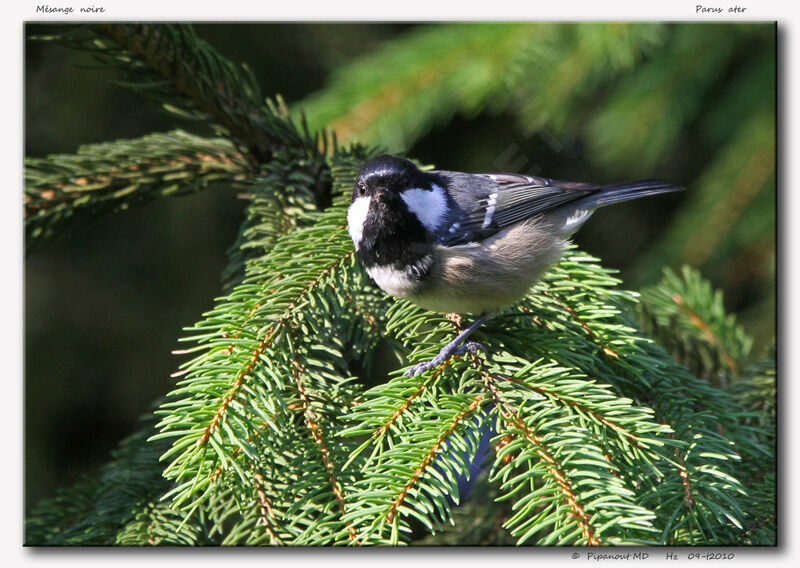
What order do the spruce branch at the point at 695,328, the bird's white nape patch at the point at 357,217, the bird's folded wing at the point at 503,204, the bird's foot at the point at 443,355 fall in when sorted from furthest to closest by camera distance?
the spruce branch at the point at 695,328 < the bird's folded wing at the point at 503,204 < the bird's white nape patch at the point at 357,217 < the bird's foot at the point at 443,355

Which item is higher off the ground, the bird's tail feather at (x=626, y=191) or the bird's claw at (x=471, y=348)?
the bird's tail feather at (x=626, y=191)

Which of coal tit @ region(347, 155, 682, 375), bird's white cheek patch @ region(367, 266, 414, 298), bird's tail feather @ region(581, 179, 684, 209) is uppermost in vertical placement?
bird's tail feather @ region(581, 179, 684, 209)

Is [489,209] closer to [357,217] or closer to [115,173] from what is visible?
[357,217]

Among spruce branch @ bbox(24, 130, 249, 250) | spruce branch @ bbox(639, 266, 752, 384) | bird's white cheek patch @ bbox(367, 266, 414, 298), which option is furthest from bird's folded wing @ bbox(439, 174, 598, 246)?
spruce branch @ bbox(24, 130, 249, 250)

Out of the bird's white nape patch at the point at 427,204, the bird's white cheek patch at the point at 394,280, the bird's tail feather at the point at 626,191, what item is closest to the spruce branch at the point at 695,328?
the bird's tail feather at the point at 626,191

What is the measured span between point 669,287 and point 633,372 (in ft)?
2.00

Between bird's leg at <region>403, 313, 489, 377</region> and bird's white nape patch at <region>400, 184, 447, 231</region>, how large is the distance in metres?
0.22

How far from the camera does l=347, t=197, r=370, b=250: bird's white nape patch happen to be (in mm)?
1303

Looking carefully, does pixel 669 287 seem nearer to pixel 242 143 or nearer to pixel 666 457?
pixel 666 457

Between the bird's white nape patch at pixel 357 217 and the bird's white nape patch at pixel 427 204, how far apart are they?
7 centimetres

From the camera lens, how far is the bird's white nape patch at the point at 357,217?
1303 mm

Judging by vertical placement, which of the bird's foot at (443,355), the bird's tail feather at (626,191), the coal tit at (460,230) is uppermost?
the bird's tail feather at (626,191)

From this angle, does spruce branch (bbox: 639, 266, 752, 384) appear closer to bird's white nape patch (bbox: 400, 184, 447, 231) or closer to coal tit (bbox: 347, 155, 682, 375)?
coal tit (bbox: 347, 155, 682, 375)

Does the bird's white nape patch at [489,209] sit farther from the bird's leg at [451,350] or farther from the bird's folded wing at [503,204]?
the bird's leg at [451,350]
